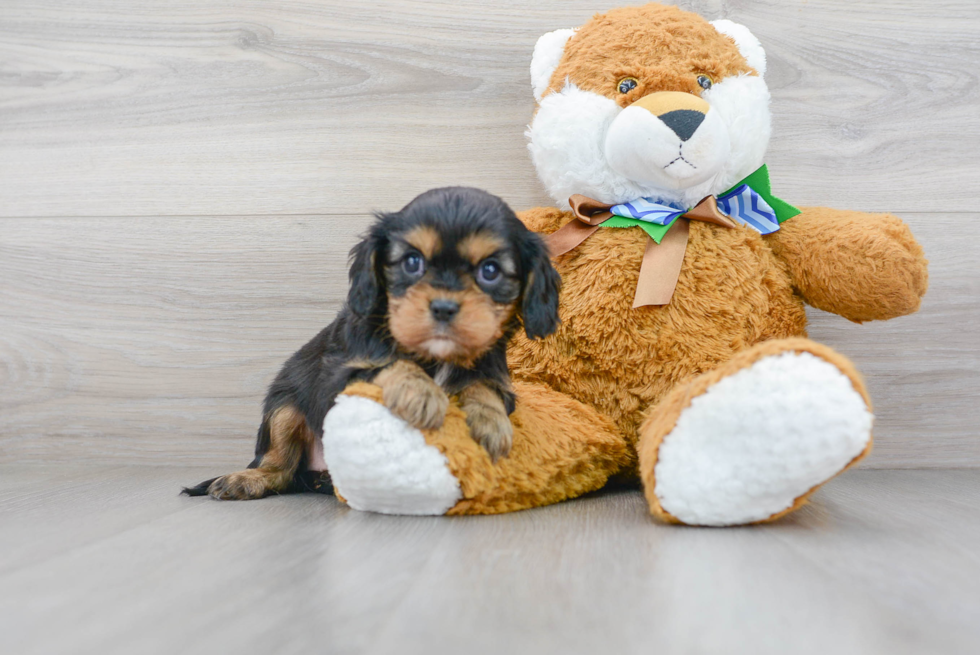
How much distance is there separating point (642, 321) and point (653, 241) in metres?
0.18

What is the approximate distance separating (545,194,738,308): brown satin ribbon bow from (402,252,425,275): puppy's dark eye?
1.06 feet

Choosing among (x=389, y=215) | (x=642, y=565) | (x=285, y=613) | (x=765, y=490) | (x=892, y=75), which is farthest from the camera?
(x=892, y=75)

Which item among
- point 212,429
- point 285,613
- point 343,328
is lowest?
point 212,429

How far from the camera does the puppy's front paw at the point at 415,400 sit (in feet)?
4.12

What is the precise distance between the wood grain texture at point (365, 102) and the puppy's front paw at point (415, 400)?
0.93 meters

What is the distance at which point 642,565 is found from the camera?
40.1 inches

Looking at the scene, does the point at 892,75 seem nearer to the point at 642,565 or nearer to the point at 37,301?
the point at 642,565

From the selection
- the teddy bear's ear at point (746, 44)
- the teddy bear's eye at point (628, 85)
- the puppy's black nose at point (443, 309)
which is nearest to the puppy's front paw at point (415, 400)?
the puppy's black nose at point (443, 309)

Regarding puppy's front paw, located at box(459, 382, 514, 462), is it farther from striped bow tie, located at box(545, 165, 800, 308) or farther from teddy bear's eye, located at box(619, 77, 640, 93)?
teddy bear's eye, located at box(619, 77, 640, 93)

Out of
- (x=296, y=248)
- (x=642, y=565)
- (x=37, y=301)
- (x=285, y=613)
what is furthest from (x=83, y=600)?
(x=37, y=301)

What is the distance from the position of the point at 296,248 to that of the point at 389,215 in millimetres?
768

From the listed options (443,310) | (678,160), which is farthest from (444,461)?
(678,160)

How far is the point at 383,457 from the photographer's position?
49.5 inches

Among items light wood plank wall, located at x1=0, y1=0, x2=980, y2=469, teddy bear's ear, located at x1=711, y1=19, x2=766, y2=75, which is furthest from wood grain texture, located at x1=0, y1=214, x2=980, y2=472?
teddy bear's ear, located at x1=711, y1=19, x2=766, y2=75
